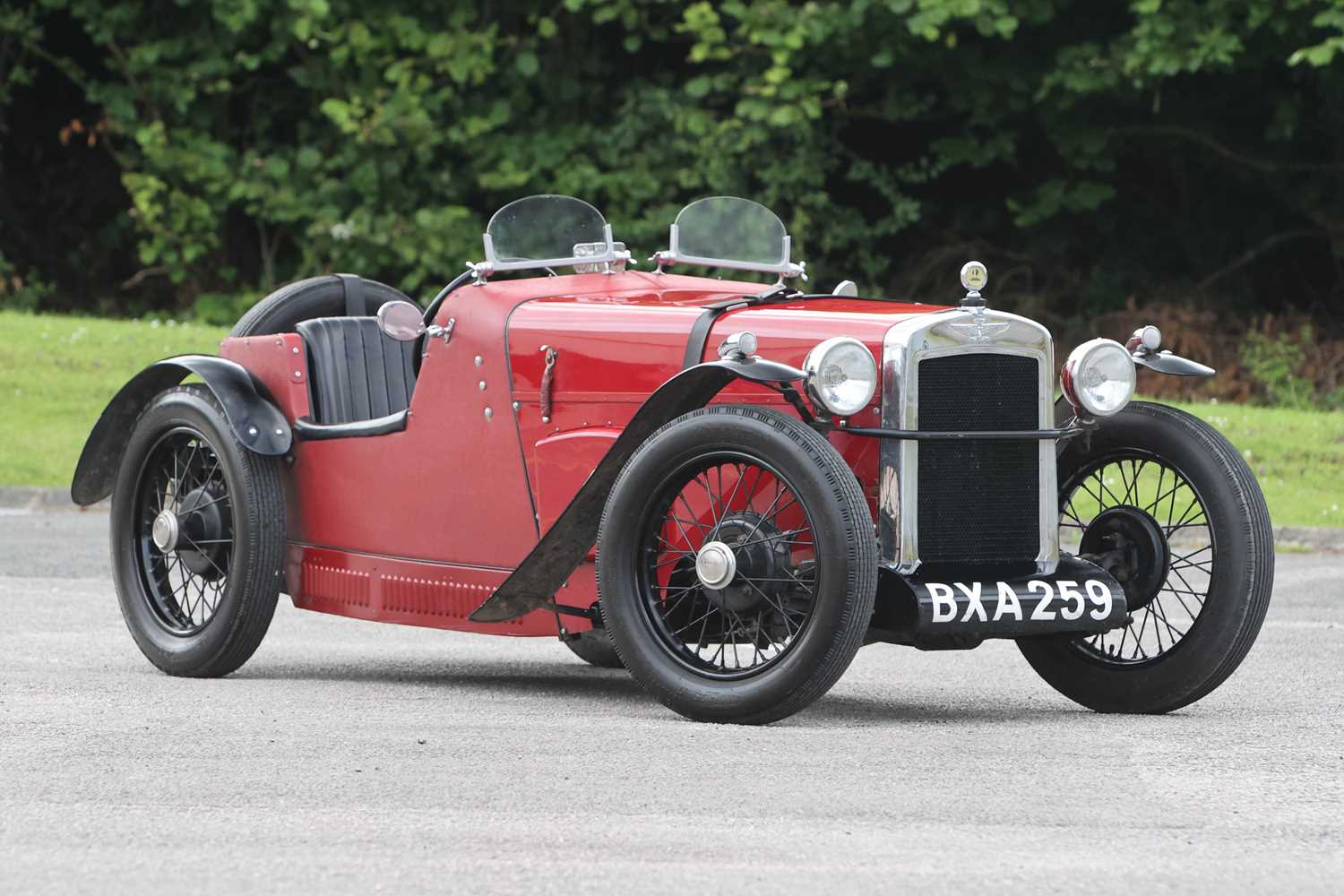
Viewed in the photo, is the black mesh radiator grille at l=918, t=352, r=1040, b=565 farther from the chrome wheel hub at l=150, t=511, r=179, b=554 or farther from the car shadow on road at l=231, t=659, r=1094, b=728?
the chrome wheel hub at l=150, t=511, r=179, b=554

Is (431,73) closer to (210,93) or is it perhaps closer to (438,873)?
(210,93)

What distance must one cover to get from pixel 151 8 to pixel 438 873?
62.2ft

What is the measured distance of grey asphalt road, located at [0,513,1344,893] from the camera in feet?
13.3

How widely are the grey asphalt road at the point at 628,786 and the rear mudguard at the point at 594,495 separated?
1.06ft

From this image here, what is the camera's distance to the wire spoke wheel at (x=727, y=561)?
18.6 feet

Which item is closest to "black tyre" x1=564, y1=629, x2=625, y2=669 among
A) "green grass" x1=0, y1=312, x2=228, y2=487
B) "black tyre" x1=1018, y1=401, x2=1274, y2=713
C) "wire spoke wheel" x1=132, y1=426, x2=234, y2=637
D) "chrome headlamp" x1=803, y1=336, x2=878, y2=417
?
"wire spoke wheel" x1=132, y1=426, x2=234, y2=637

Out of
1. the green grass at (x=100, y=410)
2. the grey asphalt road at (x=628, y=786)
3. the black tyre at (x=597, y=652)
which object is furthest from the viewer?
the green grass at (x=100, y=410)

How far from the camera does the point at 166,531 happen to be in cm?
704

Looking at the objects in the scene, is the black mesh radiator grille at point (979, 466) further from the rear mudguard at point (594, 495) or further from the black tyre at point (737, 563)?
the rear mudguard at point (594, 495)

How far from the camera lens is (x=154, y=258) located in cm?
2180

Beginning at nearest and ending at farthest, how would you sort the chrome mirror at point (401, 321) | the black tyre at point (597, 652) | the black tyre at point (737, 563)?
the black tyre at point (737, 563)
the chrome mirror at point (401, 321)
the black tyre at point (597, 652)

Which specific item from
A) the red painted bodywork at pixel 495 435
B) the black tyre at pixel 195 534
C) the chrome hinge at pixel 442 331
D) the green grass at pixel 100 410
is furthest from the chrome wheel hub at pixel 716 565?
the green grass at pixel 100 410

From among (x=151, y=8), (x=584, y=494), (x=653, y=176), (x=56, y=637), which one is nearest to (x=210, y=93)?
(x=151, y=8)

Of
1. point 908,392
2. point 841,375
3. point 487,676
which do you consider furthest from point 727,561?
point 487,676
